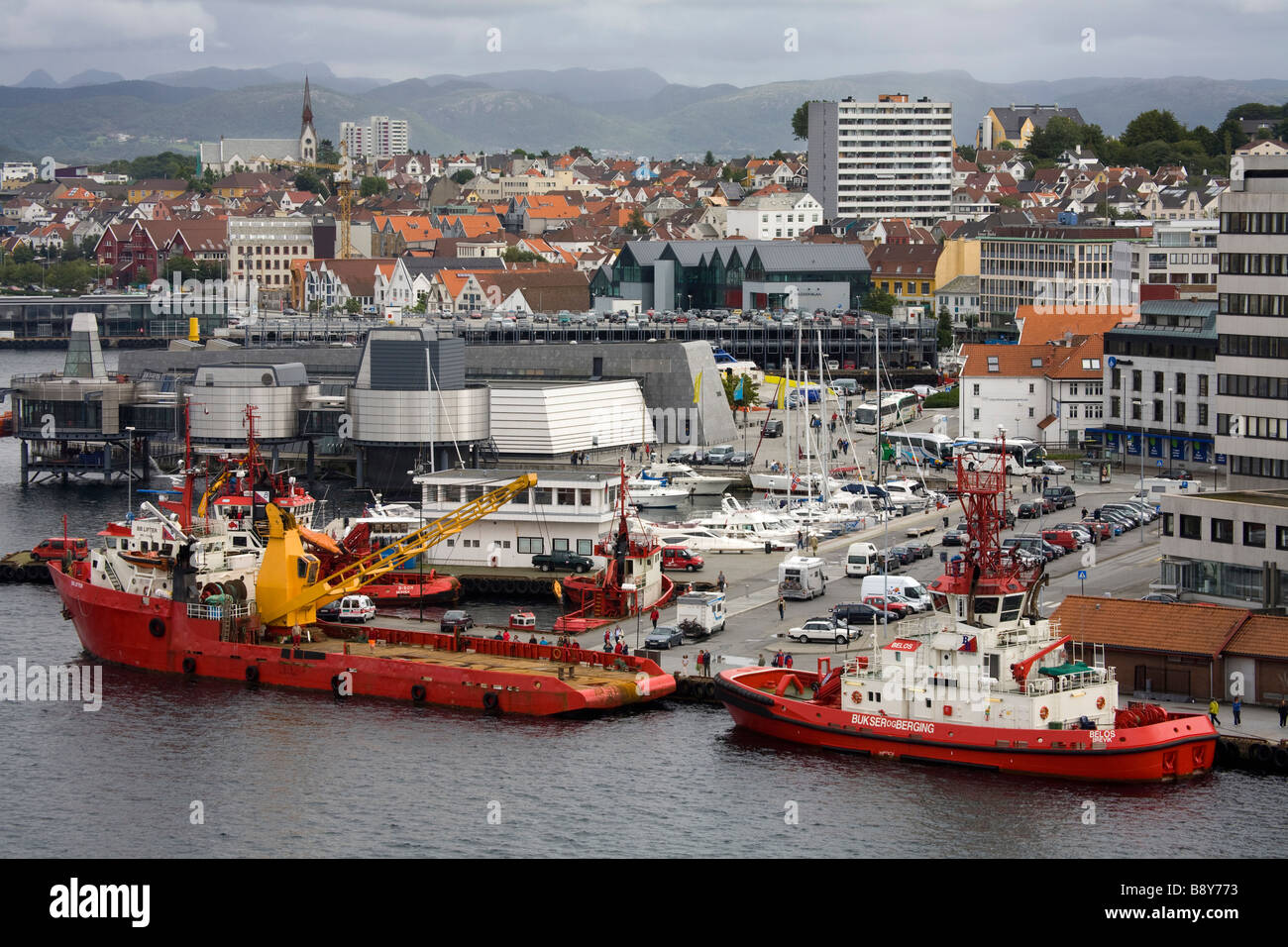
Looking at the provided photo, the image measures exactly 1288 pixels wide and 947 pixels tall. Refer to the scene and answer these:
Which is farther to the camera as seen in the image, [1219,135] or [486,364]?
[1219,135]

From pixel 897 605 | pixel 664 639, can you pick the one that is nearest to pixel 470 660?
pixel 664 639

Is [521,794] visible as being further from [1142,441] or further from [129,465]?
[129,465]

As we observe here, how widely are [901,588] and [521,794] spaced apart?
1451cm

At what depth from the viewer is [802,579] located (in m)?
49.0

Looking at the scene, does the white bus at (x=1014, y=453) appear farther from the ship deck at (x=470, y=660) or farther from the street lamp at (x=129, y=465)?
the street lamp at (x=129, y=465)

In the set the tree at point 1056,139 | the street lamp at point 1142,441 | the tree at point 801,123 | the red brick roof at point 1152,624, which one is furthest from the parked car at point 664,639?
the tree at point 1056,139

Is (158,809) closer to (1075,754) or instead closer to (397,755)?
(397,755)

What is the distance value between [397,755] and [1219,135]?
465ft

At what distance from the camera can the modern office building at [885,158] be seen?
6403 inches

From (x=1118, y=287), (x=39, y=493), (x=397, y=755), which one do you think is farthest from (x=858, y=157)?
(x=397, y=755)

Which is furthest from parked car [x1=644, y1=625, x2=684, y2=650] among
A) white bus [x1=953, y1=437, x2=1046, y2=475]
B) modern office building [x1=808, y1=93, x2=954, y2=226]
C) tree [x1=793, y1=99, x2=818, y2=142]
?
tree [x1=793, y1=99, x2=818, y2=142]

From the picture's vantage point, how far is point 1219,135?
165375mm

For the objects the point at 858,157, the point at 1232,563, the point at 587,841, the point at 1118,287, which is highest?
the point at 858,157

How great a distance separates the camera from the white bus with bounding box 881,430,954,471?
241 feet
